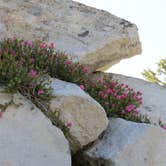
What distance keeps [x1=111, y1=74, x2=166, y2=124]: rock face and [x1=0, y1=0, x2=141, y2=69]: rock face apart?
0.58 meters

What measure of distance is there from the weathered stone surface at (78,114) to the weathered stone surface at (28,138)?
14.1 inches

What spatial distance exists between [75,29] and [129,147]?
3885mm

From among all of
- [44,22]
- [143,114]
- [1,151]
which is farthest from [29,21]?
[1,151]

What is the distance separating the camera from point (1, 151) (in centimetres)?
545

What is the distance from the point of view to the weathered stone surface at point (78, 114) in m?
6.37

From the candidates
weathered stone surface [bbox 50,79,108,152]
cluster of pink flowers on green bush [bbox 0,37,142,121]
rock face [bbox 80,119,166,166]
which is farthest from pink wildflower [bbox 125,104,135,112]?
weathered stone surface [bbox 50,79,108,152]

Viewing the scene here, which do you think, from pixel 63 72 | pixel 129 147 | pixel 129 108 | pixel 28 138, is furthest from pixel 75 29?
pixel 28 138

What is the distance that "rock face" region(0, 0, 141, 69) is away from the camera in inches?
360

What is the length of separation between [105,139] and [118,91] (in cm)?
170

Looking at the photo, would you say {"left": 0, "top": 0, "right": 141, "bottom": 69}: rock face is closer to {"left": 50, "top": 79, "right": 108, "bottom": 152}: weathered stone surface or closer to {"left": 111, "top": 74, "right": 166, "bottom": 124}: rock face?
{"left": 111, "top": 74, "right": 166, "bottom": 124}: rock face

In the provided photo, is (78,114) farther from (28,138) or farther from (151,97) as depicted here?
(151,97)

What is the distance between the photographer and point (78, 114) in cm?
647

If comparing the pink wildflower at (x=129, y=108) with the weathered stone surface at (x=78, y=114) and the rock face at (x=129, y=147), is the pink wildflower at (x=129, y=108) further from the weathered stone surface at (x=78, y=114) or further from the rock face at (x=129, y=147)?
the weathered stone surface at (x=78, y=114)

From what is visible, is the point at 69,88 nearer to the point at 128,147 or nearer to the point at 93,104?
the point at 93,104
